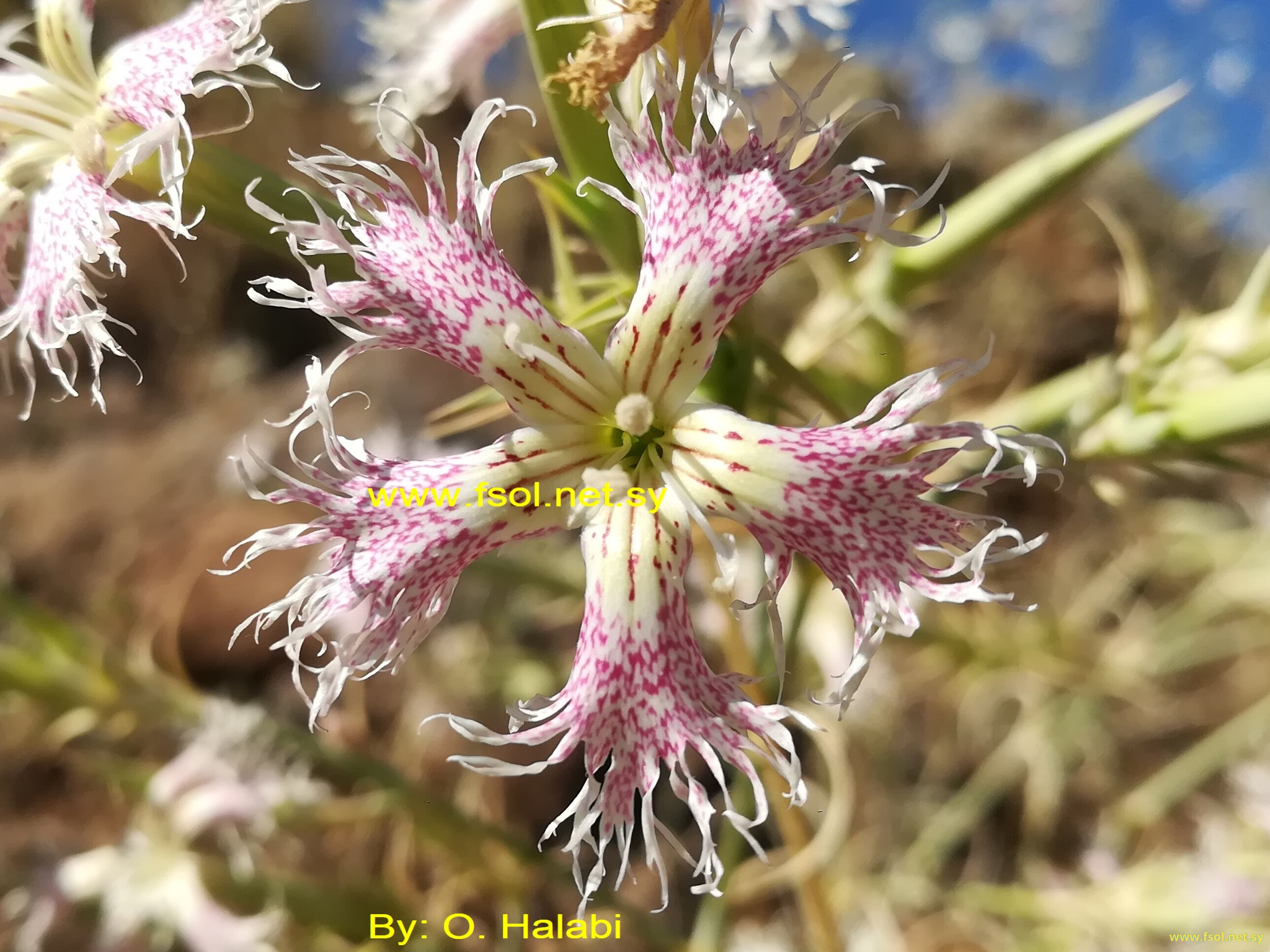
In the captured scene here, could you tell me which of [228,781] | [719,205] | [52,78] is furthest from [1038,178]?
[228,781]

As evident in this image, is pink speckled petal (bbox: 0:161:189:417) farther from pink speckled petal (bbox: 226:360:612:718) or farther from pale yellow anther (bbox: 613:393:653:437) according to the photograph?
pale yellow anther (bbox: 613:393:653:437)

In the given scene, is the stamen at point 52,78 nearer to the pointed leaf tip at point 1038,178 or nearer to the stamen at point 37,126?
the stamen at point 37,126

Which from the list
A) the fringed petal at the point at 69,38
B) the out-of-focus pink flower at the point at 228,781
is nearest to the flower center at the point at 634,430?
the fringed petal at the point at 69,38

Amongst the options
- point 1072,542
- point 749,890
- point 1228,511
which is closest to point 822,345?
point 749,890

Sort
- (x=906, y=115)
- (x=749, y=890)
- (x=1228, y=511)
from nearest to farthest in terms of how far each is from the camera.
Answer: (x=749, y=890) → (x=1228, y=511) → (x=906, y=115)

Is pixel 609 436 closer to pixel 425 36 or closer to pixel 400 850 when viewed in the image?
pixel 425 36

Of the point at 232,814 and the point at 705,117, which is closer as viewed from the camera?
the point at 705,117

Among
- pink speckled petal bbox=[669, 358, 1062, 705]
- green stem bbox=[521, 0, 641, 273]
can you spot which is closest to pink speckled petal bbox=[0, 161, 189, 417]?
green stem bbox=[521, 0, 641, 273]
